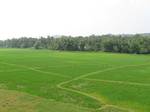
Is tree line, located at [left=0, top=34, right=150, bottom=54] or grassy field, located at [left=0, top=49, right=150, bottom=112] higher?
tree line, located at [left=0, top=34, right=150, bottom=54]

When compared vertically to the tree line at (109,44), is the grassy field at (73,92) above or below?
below

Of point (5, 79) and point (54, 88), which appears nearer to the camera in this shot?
point (54, 88)

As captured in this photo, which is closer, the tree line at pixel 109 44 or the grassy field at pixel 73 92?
the grassy field at pixel 73 92

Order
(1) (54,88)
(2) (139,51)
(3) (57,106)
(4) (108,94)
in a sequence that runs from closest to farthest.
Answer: (3) (57,106) < (4) (108,94) < (1) (54,88) < (2) (139,51)

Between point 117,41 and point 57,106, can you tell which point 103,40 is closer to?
point 117,41

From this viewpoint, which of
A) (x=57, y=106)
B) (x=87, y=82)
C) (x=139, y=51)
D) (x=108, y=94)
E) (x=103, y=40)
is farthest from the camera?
(x=103, y=40)

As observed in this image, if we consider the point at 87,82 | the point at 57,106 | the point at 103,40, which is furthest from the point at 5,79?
the point at 103,40

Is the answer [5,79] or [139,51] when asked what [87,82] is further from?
[139,51]

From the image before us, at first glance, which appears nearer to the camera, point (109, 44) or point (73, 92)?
point (73, 92)

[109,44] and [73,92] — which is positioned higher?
[109,44]

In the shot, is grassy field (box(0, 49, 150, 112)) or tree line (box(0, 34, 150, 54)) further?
tree line (box(0, 34, 150, 54))
